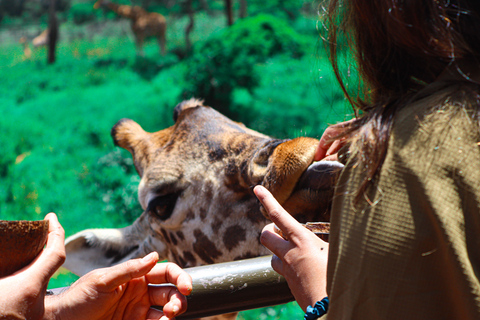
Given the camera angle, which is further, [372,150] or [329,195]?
[329,195]

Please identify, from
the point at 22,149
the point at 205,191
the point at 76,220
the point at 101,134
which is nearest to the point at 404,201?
the point at 205,191

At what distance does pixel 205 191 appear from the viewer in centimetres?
244

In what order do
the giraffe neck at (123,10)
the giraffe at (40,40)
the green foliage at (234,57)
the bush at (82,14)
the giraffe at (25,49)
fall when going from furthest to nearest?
the bush at (82,14), the giraffe at (40,40), the giraffe neck at (123,10), the giraffe at (25,49), the green foliage at (234,57)

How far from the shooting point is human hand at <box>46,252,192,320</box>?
56.1 inches

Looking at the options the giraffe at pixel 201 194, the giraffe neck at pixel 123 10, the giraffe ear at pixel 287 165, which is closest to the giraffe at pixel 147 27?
the giraffe neck at pixel 123 10

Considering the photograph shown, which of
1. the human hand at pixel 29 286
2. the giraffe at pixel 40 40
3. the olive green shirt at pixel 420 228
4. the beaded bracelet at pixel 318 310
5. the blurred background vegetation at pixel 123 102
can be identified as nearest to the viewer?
the olive green shirt at pixel 420 228

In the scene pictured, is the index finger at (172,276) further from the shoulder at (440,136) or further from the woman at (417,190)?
the shoulder at (440,136)

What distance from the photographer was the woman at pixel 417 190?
2.88ft

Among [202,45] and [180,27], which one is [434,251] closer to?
[202,45]

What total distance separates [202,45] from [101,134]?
6.98ft

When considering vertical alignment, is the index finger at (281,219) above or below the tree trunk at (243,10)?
below

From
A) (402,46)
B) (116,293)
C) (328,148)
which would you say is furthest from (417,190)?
(116,293)

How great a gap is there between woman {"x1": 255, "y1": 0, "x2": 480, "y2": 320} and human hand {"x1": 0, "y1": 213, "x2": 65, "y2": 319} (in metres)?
0.82

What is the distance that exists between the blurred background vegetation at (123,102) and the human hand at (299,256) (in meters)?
2.42
